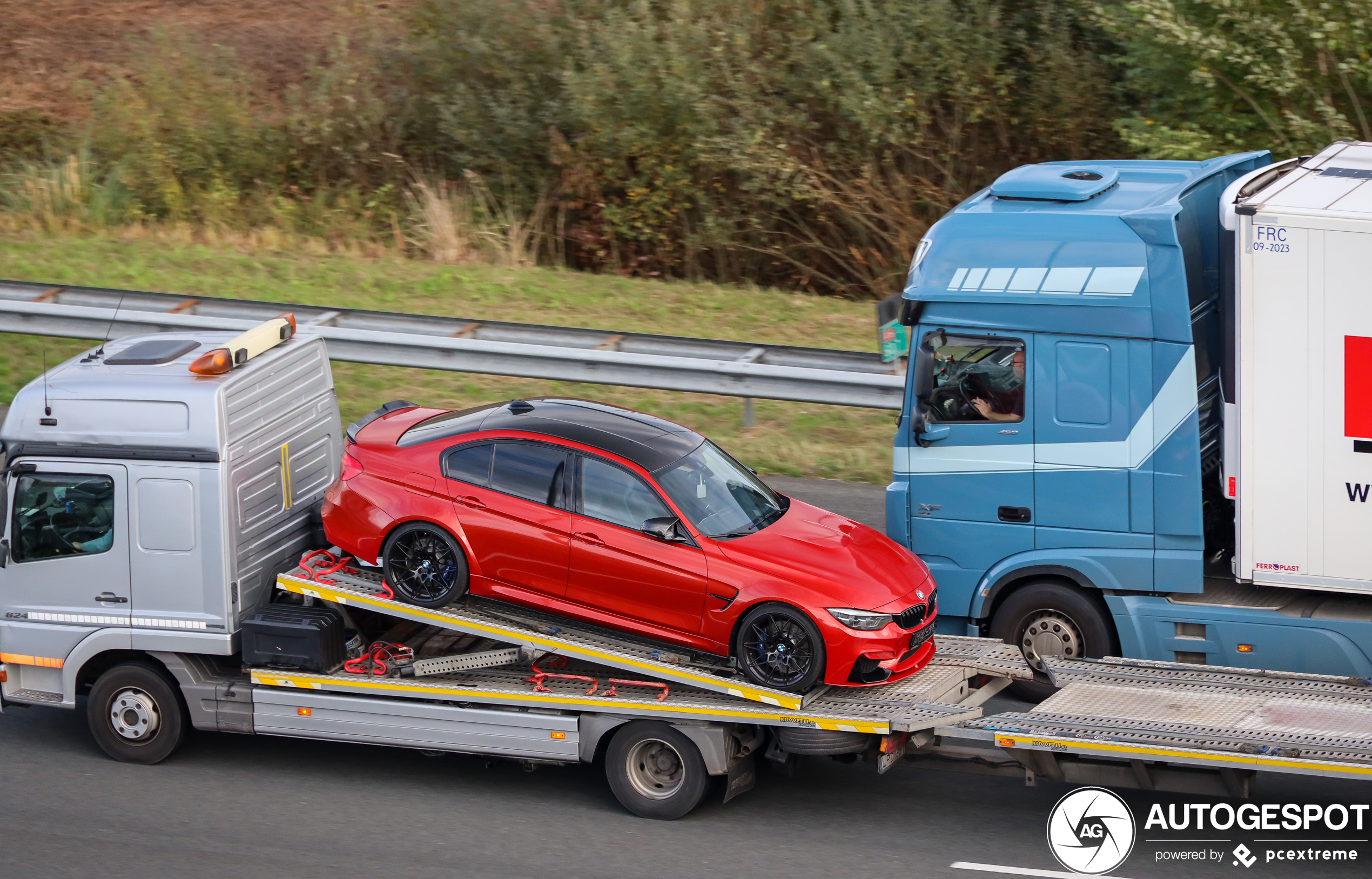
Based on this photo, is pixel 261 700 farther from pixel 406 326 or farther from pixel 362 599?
pixel 406 326

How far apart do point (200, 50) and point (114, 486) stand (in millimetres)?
18285

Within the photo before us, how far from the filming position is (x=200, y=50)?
24969mm

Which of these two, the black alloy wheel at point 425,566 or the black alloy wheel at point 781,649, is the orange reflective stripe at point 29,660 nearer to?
the black alloy wheel at point 425,566

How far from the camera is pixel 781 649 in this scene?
8.30m

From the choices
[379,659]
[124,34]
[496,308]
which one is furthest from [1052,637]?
[124,34]

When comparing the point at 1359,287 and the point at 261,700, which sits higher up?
the point at 1359,287

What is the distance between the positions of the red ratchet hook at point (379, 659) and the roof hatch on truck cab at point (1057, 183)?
4.99 meters

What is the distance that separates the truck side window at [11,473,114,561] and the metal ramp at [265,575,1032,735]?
46.8 inches

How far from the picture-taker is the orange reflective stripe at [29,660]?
29.8 feet

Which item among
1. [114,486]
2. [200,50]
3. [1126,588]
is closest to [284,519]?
[114,486]

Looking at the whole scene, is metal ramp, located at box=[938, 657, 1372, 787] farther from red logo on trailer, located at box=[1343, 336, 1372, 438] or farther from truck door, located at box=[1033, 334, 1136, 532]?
red logo on trailer, located at box=[1343, 336, 1372, 438]

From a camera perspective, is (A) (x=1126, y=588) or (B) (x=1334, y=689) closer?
(B) (x=1334, y=689)

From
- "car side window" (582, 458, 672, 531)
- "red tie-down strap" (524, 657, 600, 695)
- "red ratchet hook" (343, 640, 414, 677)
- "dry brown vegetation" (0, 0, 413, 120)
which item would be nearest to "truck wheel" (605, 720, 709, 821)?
"red tie-down strap" (524, 657, 600, 695)

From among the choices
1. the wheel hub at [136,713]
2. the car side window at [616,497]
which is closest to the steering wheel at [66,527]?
the wheel hub at [136,713]
